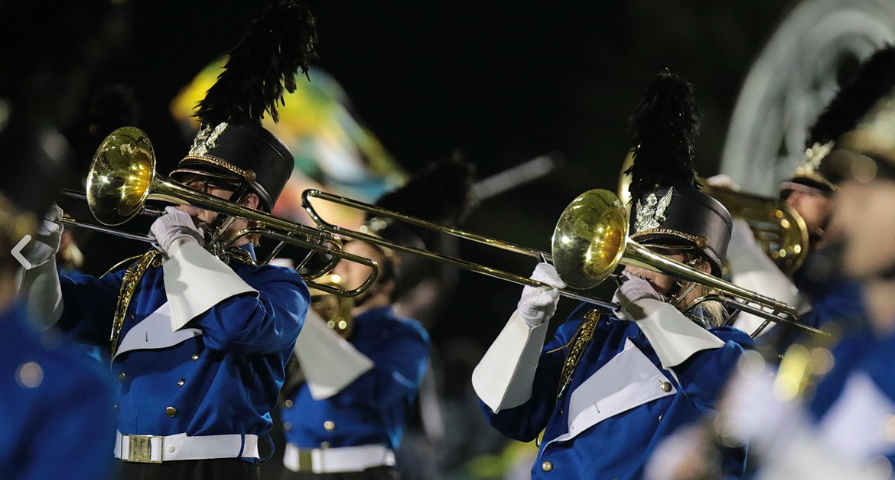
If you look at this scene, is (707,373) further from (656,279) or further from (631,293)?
(656,279)

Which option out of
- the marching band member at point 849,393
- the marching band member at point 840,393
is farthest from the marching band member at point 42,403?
the marching band member at point 849,393

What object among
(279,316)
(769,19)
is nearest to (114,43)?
(279,316)

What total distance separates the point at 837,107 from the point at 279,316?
8.83 feet

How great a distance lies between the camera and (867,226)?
1750 millimetres

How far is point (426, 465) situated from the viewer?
7113mm

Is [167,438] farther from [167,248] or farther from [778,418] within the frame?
[778,418]

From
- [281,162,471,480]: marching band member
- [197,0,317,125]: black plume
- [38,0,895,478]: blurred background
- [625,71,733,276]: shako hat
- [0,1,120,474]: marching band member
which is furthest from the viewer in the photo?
[38,0,895,478]: blurred background

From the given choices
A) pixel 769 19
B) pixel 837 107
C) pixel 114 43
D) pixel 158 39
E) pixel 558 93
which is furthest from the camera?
pixel 769 19

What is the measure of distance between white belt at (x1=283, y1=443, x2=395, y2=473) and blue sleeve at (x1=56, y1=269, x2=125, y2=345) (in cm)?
180

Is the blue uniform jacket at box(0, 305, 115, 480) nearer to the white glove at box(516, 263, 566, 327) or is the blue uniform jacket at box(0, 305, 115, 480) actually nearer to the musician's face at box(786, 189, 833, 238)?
the white glove at box(516, 263, 566, 327)

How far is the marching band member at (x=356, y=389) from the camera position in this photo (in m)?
4.79

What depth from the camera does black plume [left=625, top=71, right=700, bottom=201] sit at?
11.4 ft

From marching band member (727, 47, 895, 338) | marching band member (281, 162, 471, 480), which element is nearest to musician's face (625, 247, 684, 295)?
marching band member (727, 47, 895, 338)

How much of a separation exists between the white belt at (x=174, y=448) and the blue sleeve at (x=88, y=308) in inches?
14.2
